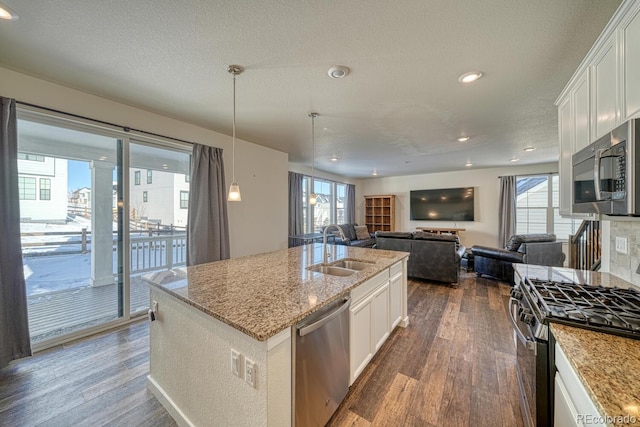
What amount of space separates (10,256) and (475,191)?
29.1 ft

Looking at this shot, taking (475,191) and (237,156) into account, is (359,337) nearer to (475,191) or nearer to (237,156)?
(237,156)

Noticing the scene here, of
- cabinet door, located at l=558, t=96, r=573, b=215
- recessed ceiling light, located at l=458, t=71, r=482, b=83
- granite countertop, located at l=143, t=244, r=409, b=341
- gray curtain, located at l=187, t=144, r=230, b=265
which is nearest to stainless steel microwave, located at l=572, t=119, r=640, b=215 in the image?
cabinet door, located at l=558, t=96, r=573, b=215

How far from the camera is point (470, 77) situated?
2148 millimetres

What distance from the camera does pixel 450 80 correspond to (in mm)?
2217

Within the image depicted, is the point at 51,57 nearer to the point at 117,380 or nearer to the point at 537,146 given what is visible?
the point at 117,380

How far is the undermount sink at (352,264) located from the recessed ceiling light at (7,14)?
2793 mm

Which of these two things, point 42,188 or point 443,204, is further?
point 443,204

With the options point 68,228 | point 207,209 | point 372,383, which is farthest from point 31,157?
point 372,383

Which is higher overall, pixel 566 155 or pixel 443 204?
pixel 566 155

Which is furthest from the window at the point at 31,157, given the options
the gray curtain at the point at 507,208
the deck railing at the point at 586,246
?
the gray curtain at the point at 507,208

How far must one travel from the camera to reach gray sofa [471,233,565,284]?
4281mm

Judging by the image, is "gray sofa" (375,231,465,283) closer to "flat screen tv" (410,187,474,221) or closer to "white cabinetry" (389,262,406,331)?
"white cabinetry" (389,262,406,331)

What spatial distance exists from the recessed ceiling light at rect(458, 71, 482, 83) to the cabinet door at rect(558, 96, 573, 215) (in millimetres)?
682

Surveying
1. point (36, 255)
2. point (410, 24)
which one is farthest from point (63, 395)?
A: point (410, 24)
